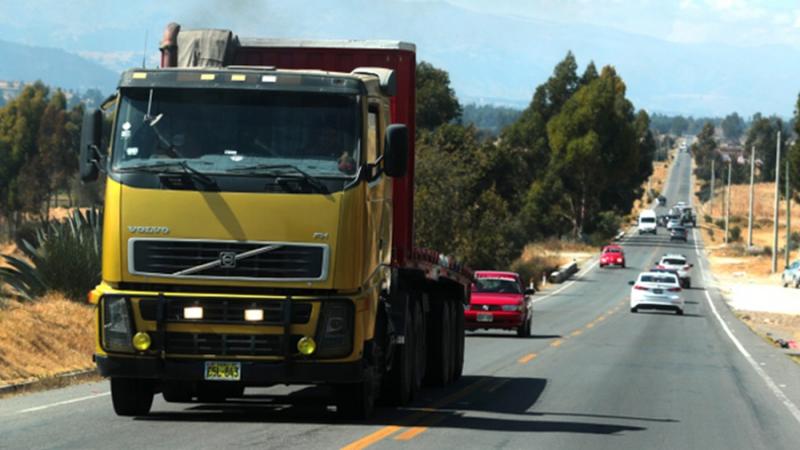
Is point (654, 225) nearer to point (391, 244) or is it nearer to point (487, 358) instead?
point (487, 358)

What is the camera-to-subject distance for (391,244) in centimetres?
1569

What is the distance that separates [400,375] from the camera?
54.4 feet

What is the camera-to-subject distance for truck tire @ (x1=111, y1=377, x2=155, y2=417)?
1449 centimetres

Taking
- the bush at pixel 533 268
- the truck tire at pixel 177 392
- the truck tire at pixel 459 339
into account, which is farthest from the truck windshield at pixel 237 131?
the bush at pixel 533 268

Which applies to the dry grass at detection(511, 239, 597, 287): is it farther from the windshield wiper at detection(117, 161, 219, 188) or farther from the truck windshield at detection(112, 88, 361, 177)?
the windshield wiper at detection(117, 161, 219, 188)

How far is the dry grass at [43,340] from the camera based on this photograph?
19.1 metres

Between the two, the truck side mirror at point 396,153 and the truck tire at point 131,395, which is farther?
the truck tire at point 131,395

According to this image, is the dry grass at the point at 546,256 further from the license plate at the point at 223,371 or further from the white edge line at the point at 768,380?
the license plate at the point at 223,371

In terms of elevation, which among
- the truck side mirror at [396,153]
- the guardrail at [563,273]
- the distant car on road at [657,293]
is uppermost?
the truck side mirror at [396,153]

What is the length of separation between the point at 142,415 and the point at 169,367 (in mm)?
1498

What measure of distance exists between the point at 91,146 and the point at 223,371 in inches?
91.7

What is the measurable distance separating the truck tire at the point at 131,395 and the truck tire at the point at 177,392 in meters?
0.76

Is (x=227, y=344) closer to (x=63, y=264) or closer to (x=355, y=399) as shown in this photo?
(x=355, y=399)

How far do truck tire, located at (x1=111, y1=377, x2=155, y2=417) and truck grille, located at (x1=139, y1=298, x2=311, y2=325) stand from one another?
1.16 meters
